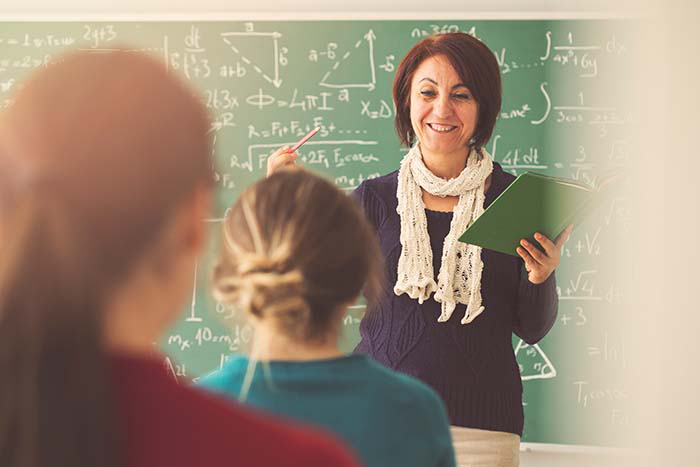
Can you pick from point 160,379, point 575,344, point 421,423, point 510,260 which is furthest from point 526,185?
point 575,344

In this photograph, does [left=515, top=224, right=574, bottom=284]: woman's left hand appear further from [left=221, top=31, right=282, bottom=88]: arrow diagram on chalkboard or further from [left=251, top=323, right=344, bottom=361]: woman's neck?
[left=221, top=31, right=282, bottom=88]: arrow diagram on chalkboard

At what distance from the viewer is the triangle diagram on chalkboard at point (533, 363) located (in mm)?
3590

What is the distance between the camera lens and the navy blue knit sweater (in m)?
2.10

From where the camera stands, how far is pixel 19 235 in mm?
547

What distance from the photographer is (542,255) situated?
6.69ft

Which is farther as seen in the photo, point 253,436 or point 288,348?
point 288,348

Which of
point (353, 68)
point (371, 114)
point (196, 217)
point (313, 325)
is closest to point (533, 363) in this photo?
point (371, 114)

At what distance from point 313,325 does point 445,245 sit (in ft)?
3.61

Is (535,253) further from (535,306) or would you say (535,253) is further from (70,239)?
(70,239)

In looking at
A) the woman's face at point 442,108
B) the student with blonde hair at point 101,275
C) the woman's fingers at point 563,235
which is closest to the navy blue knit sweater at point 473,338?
the woman's fingers at point 563,235

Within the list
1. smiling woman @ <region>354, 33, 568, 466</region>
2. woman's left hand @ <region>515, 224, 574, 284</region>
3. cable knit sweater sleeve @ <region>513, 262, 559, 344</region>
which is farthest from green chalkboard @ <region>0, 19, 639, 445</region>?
woman's left hand @ <region>515, 224, 574, 284</region>

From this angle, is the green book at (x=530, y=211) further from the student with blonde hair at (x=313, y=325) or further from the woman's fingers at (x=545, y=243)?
the student with blonde hair at (x=313, y=325)

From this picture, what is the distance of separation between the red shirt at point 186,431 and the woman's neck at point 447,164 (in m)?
1.77

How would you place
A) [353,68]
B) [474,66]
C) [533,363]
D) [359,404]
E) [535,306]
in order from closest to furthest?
[359,404] < [535,306] < [474,66] < [533,363] < [353,68]
